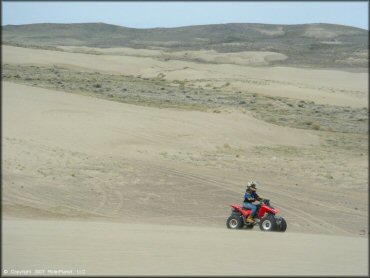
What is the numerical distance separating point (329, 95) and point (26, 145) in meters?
25.4

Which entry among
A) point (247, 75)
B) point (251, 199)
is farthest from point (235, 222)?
point (247, 75)

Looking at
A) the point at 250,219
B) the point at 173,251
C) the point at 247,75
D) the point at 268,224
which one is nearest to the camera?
the point at 173,251

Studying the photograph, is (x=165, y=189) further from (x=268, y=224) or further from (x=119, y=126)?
(x=119, y=126)

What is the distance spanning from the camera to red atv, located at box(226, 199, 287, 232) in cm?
1195

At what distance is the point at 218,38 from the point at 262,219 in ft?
365

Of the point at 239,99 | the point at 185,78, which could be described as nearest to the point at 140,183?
the point at 239,99

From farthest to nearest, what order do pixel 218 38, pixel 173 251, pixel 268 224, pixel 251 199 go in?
1. pixel 218 38
2. pixel 251 199
3. pixel 268 224
4. pixel 173 251

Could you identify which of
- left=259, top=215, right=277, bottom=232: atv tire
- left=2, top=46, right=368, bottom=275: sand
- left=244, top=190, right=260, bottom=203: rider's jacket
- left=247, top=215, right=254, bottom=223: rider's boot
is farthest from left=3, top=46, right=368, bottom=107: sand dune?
left=259, top=215, right=277, bottom=232: atv tire

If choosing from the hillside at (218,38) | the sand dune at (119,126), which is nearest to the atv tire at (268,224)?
the sand dune at (119,126)

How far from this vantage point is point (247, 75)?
53.5 metres

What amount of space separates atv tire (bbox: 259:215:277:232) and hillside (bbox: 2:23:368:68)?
6336 cm

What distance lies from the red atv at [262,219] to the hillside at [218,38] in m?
63.0

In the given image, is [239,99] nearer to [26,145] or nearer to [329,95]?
[329,95]

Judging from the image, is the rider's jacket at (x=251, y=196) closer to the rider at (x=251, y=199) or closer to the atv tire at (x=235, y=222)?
the rider at (x=251, y=199)
